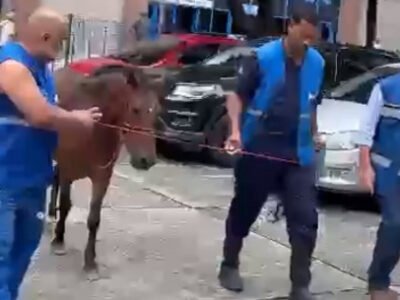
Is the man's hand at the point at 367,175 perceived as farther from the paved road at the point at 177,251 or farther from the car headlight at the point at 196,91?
the car headlight at the point at 196,91

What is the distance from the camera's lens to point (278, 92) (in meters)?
6.98

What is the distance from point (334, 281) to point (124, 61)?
240 centimetres

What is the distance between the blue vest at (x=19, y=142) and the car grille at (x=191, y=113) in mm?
8562

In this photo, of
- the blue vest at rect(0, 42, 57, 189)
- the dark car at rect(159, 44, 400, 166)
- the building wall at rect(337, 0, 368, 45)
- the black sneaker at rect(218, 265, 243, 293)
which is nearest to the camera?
the blue vest at rect(0, 42, 57, 189)

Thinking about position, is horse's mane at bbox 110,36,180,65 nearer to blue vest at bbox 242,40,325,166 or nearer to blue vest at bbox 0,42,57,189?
blue vest at bbox 242,40,325,166

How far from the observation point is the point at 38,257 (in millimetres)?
8141

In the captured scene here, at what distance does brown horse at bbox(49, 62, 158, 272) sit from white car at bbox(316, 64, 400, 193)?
3.15 m

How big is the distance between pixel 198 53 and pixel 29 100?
10.9 m

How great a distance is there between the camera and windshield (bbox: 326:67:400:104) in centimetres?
1223

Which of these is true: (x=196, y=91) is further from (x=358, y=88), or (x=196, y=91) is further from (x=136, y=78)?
(x=136, y=78)

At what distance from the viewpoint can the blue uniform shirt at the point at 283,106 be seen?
6984mm

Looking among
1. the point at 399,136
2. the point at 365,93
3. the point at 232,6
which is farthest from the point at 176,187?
the point at 232,6

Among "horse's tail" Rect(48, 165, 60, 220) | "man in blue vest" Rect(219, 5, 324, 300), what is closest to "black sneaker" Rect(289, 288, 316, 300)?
"man in blue vest" Rect(219, 5, 324, 300)

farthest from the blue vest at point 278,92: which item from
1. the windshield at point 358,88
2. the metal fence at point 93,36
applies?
the metal fence at point 93,36
